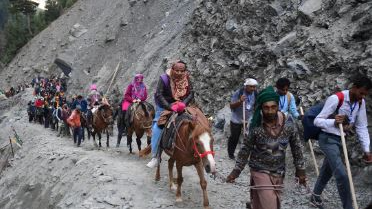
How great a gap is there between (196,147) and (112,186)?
121 inches

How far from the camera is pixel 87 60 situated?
3872 cm

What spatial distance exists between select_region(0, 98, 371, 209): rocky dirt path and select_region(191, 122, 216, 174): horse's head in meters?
0.66

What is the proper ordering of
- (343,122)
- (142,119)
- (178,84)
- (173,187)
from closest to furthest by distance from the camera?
(343,122) < (173,187) < (178,84) < (142,119)

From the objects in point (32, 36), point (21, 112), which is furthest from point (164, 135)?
point (32, 36)

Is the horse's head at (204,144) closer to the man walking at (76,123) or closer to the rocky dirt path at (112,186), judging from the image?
the rocky dirt path at (112,186)

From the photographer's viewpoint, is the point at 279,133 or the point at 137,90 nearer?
the point at 279,133

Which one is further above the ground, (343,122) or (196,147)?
(343,122)

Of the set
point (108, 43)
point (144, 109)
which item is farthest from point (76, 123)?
point (108, 43)

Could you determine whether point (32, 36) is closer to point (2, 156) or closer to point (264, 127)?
point (2, 156)

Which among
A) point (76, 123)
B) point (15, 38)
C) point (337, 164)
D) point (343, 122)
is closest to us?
point (343, 122)

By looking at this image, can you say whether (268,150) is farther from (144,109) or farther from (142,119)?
(144,109)

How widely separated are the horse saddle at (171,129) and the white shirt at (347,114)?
2.24m

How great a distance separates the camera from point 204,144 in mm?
6402

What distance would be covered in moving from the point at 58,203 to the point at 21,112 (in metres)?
27.8
